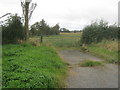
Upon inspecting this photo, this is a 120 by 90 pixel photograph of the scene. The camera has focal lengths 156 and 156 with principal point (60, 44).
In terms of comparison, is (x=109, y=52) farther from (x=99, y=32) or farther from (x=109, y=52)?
(x=99, y=32)

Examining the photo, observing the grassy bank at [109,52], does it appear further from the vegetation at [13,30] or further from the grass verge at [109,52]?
the vegetation at [13,30]

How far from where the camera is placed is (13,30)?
1269cm

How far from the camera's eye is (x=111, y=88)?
4.93 metres

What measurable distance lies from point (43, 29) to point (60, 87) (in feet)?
72.2

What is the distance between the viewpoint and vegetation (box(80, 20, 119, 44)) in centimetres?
1669

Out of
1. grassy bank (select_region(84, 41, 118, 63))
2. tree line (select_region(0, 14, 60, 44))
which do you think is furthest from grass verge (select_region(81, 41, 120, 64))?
tree line (select_region(0, 14, 60, 44))

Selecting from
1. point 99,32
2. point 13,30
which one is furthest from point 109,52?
point 13,30

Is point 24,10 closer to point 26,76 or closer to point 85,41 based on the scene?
point 85,41

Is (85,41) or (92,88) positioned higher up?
(85,41)

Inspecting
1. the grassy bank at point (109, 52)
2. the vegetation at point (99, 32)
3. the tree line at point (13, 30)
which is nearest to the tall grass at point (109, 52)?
the grassy bank at point (109, 52)

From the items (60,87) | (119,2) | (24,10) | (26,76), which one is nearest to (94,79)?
(60,87)

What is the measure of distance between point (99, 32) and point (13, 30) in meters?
9.22

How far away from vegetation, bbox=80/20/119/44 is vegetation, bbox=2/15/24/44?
25.5ft

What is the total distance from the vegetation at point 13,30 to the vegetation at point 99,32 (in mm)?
7783
